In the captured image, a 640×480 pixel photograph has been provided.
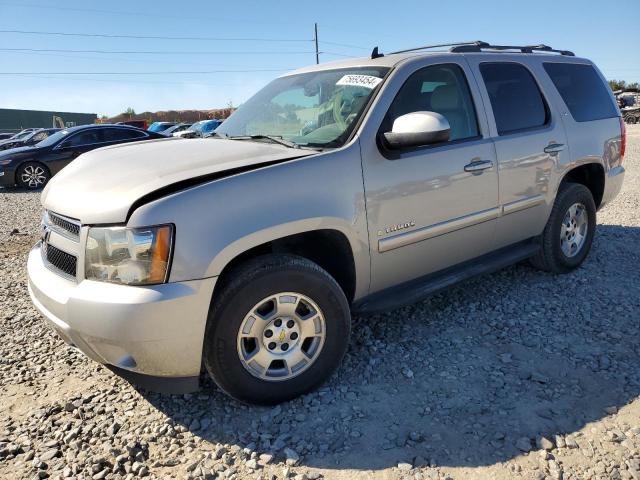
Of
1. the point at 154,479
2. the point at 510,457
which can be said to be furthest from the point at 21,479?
the point at 510,457

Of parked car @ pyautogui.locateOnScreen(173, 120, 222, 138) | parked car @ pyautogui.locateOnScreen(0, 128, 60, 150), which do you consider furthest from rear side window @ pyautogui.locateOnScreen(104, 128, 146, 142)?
parked car @ pyautogui.locateOnScreen(0, 128, 60, 150)

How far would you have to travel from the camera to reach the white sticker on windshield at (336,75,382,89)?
309cm

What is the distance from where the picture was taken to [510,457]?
7.37 ft

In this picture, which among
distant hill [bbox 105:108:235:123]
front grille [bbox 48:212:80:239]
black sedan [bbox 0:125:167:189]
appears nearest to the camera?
front grille [bbox 48:212:80:239]

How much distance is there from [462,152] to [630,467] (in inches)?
77.1

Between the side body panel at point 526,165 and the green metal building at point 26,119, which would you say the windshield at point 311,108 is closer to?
the side body panel at point 526,165

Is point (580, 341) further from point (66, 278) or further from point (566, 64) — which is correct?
point (66, 278)

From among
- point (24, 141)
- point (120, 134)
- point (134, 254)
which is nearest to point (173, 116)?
point (24, 141)

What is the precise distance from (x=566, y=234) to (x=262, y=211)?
3173 millimetres

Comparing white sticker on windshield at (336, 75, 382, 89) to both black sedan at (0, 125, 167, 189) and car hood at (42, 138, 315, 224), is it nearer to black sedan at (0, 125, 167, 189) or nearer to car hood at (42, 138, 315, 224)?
car hood at (42, 138, 315, 224)

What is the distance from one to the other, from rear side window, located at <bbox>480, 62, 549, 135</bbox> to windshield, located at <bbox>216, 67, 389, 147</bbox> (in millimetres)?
996

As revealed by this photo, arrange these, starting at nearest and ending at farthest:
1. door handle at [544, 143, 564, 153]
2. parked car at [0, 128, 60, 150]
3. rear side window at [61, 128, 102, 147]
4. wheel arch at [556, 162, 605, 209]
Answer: door handle at [544, 143, 564, 153] < wheel arch at [556, 162, 605, 209] < rear side window at [61, 128, 102, 147] < parked car at [0, 128, 60, 150]

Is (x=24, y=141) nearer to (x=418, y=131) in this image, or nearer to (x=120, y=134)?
(x=120, y=134)

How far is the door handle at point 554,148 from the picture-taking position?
388cm
